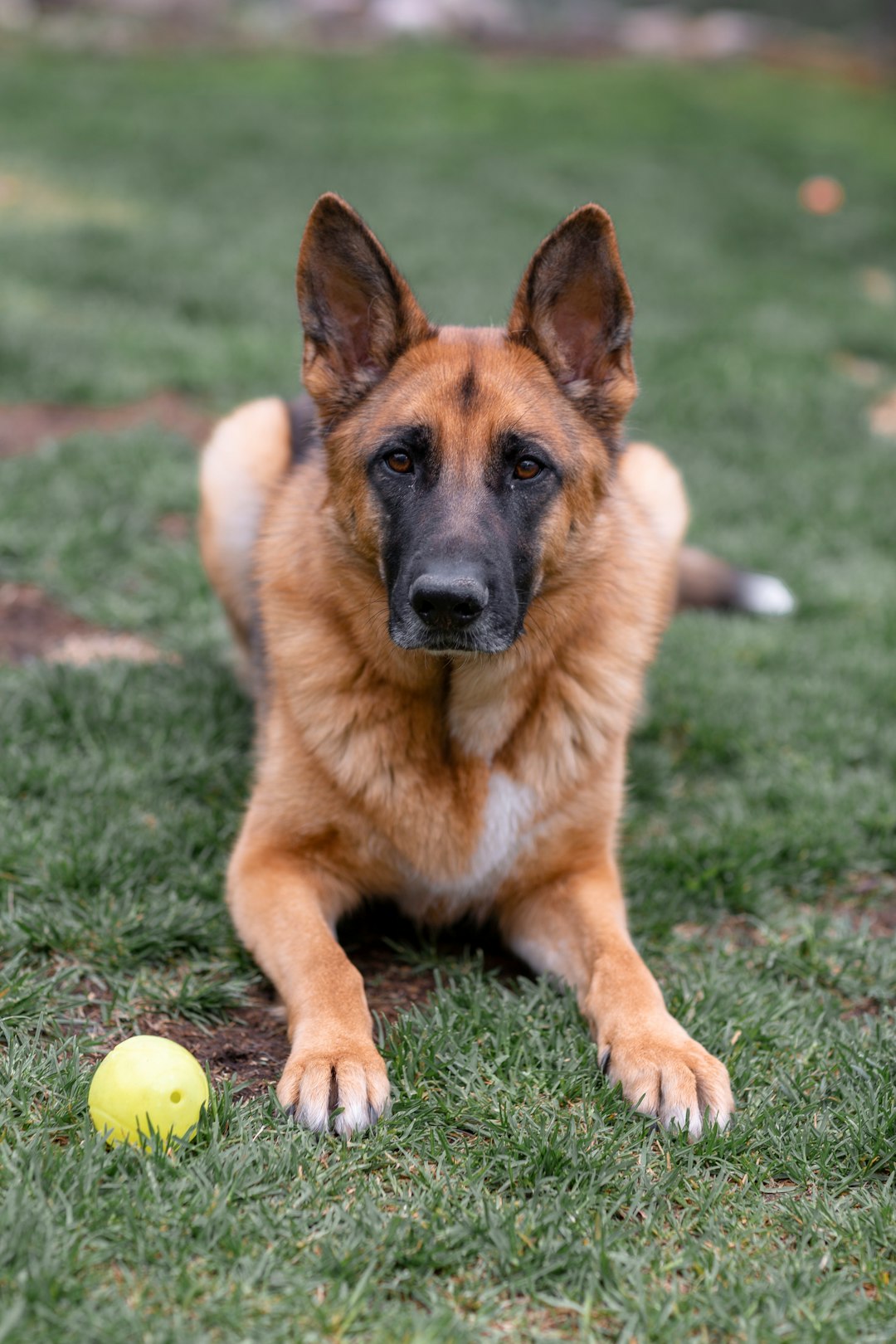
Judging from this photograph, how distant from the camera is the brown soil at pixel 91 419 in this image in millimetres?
7031

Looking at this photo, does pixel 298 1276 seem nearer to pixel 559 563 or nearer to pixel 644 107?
pixel 559 563

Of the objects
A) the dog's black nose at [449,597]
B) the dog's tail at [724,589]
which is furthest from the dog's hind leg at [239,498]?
the dog's tail at [724,589]

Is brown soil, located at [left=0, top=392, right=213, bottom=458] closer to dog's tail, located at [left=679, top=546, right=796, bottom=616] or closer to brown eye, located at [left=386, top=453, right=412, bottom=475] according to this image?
dog's tail, located at [left=679, top=546, right=796, bottom=616]

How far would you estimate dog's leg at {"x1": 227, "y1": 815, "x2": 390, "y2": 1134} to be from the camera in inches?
110

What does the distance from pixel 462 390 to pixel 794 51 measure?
21.3 m

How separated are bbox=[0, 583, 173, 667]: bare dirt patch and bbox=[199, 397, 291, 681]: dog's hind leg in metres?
0.46

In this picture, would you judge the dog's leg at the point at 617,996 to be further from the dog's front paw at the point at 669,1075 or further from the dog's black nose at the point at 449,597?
the dog's black nose at the point at 449,597

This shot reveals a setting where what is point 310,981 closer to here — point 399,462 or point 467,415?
point 399,462

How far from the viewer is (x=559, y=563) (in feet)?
11.6

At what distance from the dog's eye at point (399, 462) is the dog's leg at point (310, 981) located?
113 cm

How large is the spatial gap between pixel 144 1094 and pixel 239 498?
9.23ft

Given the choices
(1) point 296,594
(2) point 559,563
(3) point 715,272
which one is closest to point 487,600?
(2) point 559,563

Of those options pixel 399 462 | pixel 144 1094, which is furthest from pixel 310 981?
pixel 399 462

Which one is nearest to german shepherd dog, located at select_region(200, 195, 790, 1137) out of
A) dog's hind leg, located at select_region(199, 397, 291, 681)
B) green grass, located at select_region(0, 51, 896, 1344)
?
green grass, located at select_region(0, 51, 896, 1344)
